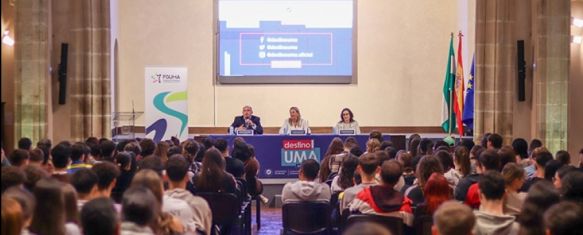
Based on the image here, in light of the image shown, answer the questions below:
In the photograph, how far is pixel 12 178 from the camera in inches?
194

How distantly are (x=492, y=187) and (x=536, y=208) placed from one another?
0.75 m

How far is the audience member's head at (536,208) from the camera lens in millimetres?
3957

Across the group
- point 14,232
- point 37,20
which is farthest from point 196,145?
point 14,232

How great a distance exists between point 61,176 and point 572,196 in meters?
3.57

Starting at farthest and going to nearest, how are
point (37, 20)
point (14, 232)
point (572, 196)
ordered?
1. point (37, 20)
2. point (572, 196)
3. point (14, 232)

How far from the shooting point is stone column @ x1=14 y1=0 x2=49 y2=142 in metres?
11.6

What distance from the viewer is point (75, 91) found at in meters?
12.4

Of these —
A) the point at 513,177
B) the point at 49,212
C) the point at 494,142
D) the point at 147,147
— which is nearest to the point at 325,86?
the point at 494,142

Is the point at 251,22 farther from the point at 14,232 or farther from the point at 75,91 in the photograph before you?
the point at 14,232

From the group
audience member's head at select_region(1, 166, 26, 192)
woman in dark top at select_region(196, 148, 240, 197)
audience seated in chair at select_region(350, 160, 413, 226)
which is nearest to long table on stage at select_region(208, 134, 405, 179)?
woman in dark top at select_region(196, 148, 240, 197)

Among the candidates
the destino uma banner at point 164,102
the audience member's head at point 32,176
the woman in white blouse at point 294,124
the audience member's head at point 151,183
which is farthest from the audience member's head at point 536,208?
the woman in white blouse at point 294,124

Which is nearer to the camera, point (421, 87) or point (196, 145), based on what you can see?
point (196, 145)

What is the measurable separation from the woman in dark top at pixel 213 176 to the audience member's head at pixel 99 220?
3.36 metres

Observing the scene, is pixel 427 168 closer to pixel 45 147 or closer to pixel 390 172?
pixel 390 172
